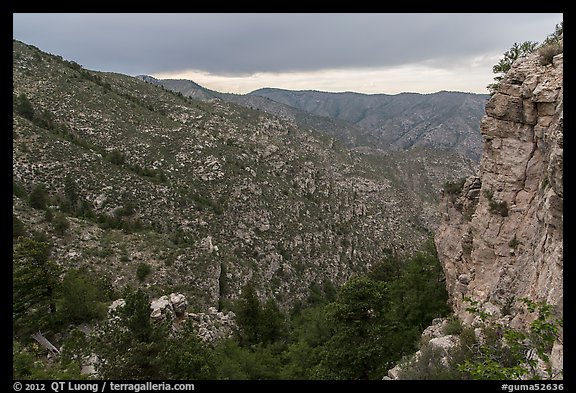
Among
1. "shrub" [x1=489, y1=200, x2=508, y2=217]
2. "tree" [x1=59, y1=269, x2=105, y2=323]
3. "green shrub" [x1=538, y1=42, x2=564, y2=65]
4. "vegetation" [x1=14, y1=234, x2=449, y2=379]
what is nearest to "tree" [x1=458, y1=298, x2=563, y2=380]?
"shrub" [x1=489, y1=200, x2=508, y2=217]

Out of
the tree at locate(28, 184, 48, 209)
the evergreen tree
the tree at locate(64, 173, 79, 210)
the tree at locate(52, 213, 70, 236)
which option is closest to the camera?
the evergreen tree

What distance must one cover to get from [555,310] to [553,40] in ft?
40.8

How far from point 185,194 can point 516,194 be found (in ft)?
121

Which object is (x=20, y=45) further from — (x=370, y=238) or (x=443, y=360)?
(x=443, y=360)

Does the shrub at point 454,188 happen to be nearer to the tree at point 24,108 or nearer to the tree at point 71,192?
the tree at point 71,192

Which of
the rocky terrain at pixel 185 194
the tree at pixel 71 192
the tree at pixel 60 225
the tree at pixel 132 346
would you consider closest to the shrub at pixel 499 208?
the tree at pixel 132 346

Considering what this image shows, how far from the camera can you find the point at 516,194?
48.5ft

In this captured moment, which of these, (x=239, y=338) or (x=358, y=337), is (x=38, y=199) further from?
(x=358, y=337)

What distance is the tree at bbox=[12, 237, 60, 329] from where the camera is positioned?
17359 millimetres

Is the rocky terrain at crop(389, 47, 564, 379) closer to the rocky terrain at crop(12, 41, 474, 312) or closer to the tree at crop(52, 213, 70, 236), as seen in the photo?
the rocky terrain at crop(12, 41, 474, 312)

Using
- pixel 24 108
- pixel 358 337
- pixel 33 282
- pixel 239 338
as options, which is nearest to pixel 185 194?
pixel 24 108

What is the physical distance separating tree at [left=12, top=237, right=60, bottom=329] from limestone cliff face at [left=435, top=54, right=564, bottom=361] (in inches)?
822

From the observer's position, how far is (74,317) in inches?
765

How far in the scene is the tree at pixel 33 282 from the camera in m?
17.4
